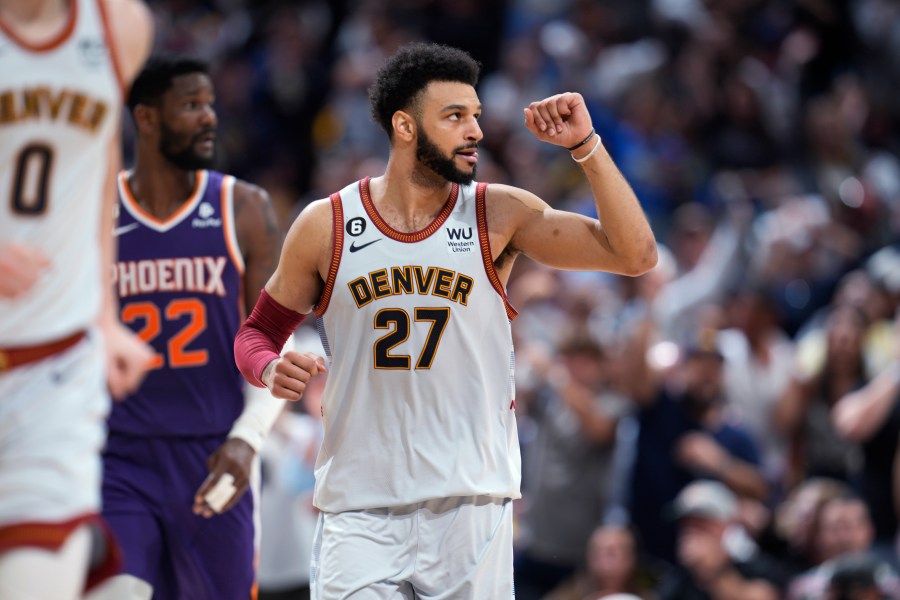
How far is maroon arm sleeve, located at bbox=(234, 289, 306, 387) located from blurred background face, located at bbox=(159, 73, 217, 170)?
1.01m

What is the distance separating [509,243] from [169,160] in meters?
1.87

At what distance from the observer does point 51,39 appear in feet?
13.8

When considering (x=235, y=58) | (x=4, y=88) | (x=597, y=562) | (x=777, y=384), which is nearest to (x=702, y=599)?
(x=597, y=562)

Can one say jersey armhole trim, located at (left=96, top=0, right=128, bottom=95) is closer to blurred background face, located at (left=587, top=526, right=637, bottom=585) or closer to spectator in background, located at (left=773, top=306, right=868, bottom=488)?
blurred background face, located at (left=587, top=526, right=637, bottom=585)

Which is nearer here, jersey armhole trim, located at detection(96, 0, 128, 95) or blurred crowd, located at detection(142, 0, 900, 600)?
jersey armhole trim, located at detection(96, 0, 128, 95)

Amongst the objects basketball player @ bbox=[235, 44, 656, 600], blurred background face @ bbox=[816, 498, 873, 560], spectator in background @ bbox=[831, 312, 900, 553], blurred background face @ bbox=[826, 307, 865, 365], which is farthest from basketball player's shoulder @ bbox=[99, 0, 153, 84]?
blurred background face @ bbox=[826, 307, 865, 365]

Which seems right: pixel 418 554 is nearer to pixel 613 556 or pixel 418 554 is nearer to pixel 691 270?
pixel 613 556

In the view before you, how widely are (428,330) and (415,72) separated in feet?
3.78

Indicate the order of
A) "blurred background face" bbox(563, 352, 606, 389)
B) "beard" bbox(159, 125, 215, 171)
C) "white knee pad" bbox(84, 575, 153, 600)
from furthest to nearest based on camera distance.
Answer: "blurred background face" bbox(563, 352, 606, 389) < "beard" bbox(159, 125, 215, 171) < "white knee pad" bbox(84, 575, 153, 600)

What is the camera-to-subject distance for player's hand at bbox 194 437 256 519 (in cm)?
609

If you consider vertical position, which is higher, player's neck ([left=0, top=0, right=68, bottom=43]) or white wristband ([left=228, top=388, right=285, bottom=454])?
player's neck ([left=0, top=0, right=68, bottom=43])

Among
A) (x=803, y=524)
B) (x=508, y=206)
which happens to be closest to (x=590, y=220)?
(x=508, y=206)

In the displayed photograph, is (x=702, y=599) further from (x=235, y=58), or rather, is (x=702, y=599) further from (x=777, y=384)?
(x=235, y=58)

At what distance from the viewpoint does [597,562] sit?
31.5 ft
